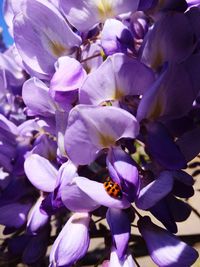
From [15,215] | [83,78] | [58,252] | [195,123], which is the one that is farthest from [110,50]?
[15,215]

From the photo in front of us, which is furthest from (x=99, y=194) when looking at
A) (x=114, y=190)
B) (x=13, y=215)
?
(x=13, y=215)

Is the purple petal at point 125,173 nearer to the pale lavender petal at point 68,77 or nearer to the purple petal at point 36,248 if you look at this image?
the pale lavender petal at point 68,77

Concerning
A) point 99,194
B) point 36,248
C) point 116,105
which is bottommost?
point 36,248

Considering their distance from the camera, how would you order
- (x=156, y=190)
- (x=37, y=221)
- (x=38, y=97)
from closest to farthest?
(x=156, y=190) → (x=38, y=97) → (x=37, y=221)

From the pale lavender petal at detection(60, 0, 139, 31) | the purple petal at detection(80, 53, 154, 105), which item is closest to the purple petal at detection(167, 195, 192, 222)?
the purple petal at detection(80, 53, 154, 105)

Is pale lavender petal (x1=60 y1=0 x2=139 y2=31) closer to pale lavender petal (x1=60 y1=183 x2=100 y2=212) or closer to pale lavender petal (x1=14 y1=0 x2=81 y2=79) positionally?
pale lavender petal (x1=14 y1=0 x2=81 y2=79)

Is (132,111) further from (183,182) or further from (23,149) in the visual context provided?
(23,149)

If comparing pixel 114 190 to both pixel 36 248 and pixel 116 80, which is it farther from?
pixel 36 248

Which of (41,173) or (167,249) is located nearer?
(167,249)
